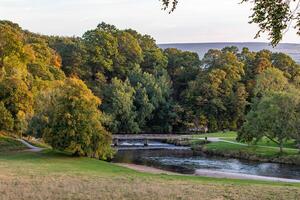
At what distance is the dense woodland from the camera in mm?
52219

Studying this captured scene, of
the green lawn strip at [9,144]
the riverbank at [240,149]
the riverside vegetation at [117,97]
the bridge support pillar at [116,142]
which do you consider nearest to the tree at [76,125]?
the riverside vegetation at [117,97]

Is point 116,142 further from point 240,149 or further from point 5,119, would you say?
point 5,119

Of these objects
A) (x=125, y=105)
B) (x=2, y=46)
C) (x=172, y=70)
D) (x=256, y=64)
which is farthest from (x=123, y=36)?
(x=2, y=46)

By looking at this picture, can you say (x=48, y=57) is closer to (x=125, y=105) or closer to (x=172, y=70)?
(x=125, y=105)

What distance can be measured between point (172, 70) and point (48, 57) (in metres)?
27.4

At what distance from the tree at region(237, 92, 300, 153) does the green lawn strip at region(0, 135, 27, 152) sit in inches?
1006

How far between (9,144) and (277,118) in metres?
28.5

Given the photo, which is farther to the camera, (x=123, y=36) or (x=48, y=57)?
(x=123, y=36)

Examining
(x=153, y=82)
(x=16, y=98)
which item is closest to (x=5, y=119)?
(x=16, y=98)

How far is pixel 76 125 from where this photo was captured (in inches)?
1590

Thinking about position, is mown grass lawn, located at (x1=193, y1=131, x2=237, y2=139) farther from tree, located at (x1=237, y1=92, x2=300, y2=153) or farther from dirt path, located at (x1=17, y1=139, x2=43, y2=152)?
dirt path, located at (x1=17, y1=139, x2=43, y2=152)

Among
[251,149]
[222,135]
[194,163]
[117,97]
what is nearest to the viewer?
[194,163]

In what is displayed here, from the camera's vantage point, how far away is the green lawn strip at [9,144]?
4472 cm

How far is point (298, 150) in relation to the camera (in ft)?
177
